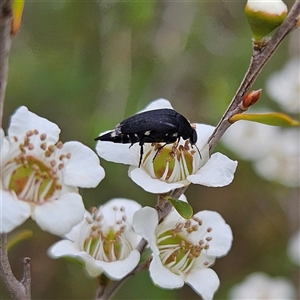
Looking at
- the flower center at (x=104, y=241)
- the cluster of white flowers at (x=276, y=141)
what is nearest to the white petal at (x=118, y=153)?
the flower center at (x=104, y=241)

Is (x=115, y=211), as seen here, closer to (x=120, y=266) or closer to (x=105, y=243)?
(x=105, y=243)

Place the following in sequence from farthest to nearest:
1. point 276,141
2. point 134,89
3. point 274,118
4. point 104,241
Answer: point 276,141 < point 134,89 < point 104,241 < point 274,118

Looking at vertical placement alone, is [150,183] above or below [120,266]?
above

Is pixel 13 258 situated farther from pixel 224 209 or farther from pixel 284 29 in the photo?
pixel 284 29

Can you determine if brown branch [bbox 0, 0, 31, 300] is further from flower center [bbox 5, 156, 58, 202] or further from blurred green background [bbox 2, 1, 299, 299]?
blurred green background [bbox 2, 1, 299, 299]

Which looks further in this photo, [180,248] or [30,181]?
[180,248]

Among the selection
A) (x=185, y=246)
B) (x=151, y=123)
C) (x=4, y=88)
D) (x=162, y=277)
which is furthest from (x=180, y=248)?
(x=4, y=88)

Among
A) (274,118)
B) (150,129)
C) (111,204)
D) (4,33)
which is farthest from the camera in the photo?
(111,204)
